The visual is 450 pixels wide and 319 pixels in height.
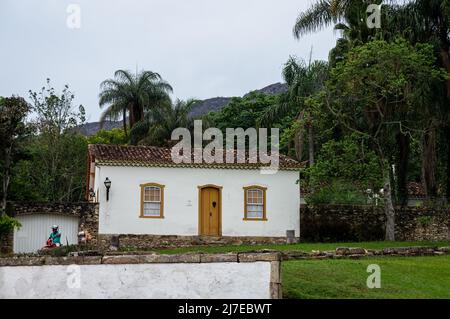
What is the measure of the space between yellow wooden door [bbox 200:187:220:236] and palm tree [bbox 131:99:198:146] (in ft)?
42.5

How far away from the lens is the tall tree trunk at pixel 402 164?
107 feet

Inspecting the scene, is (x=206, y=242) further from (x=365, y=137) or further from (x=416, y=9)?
(x=416, y=9)

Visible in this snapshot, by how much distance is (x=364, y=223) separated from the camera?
3012 centimetres

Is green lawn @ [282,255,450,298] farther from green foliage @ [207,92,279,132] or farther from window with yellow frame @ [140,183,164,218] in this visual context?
green foliage @ [207,92,279,132]

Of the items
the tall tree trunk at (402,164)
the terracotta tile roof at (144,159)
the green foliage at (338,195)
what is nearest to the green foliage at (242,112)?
the tall tree trunk at (402,164)

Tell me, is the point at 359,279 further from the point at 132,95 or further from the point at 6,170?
the point at 132,95

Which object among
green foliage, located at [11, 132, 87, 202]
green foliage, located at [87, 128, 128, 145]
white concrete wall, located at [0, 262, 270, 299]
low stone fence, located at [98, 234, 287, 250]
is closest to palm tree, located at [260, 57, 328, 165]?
low stone fence, located at [98, 234, 287, 250]

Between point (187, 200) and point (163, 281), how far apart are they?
1683 cm

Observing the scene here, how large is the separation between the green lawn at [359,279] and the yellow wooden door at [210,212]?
12099 mm

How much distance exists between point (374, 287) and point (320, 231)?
15.9m

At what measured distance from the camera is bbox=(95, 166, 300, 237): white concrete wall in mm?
28781

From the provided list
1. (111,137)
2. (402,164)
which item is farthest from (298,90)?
(111,137)

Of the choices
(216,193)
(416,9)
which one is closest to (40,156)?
(216,193)
